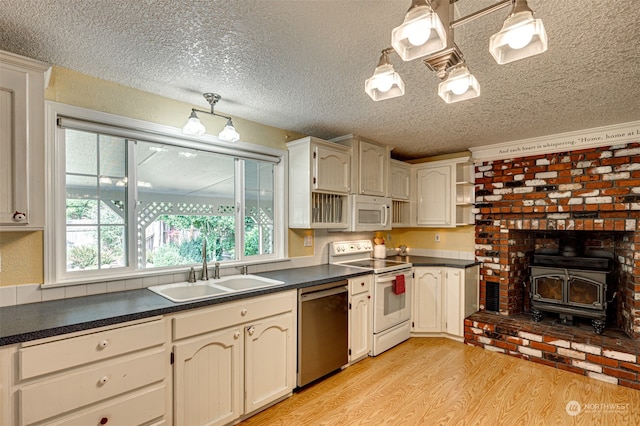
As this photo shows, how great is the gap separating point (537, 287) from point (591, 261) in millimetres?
556


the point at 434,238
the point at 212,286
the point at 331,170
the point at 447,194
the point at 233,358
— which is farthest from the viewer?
the point at 434,238

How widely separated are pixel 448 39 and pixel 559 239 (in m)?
3.51

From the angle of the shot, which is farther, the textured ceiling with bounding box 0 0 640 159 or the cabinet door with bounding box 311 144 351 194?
the cabinet door with bounding box 311 144 351 194

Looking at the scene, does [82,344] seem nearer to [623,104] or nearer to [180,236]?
[180,236]

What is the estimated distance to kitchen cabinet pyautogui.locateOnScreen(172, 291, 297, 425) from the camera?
6.18 feet

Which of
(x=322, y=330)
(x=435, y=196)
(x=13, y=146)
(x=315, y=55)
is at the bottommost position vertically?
(x=322, y=330)

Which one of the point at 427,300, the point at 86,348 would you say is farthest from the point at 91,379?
the point at 427,300

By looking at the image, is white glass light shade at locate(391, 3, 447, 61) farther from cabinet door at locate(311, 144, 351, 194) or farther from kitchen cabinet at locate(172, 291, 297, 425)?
cabinet door at locate(311, 144, 351, 194)

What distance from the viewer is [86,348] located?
152 cm

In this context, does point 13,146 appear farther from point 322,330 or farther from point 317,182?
point 322,330

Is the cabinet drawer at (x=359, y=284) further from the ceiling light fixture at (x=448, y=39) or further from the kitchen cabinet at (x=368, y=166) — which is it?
the ceiling light fixture at (x=448, y=39)

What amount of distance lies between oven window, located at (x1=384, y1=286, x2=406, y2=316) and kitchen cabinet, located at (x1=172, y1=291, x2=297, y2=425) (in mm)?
1198
